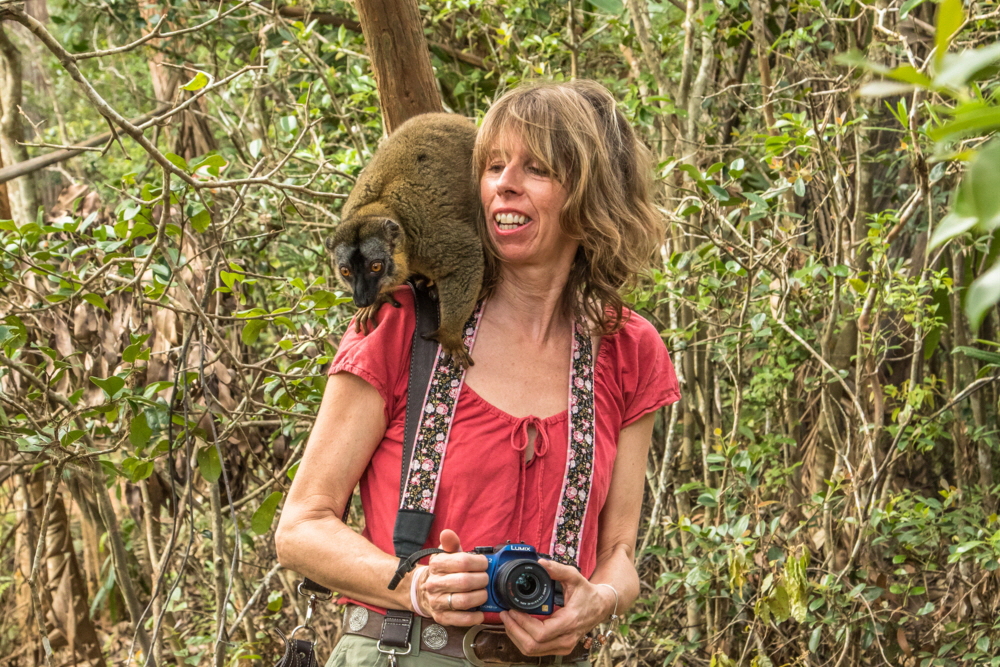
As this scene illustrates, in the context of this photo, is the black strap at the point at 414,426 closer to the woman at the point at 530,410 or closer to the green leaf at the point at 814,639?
the woman at the point at 530,410

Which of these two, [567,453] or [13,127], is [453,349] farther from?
[13,127]

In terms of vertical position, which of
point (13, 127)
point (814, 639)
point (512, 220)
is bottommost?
point (814, 639)

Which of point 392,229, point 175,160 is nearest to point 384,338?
point 392,229

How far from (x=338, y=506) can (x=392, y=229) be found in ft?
3.47

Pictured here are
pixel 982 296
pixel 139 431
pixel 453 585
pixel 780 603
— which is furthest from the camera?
pixel 780 603

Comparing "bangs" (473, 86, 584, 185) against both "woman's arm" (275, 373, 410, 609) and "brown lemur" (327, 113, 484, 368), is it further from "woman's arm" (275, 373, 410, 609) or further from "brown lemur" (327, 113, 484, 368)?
"woman's arm" (275, 373, 410, 609)

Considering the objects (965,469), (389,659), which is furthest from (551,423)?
(965,469)

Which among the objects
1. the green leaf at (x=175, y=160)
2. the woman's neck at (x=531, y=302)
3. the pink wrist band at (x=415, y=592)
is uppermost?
the green leaf at (x=175, y=160)

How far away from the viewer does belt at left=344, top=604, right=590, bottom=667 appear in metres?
1.76

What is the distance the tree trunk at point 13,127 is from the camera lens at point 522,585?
351cm

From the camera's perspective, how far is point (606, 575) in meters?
2.05

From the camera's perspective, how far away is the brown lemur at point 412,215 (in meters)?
2.54

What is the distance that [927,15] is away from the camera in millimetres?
4625

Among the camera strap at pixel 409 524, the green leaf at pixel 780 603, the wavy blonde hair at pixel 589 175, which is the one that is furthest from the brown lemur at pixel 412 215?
the green leaf at pixel 780 603
